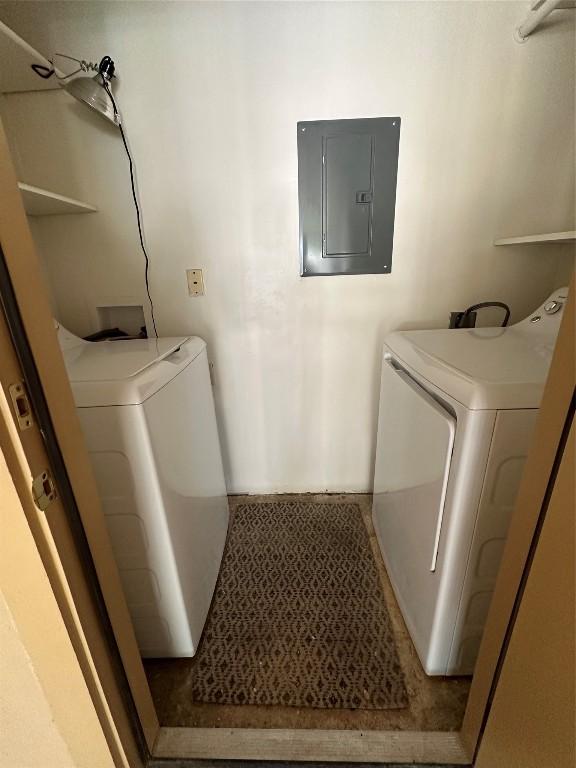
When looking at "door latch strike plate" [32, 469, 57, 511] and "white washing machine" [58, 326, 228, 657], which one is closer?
"door latch strike plate" [32, 469, 57, 511]

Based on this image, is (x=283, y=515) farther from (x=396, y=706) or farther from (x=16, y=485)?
(x=16, y=485)

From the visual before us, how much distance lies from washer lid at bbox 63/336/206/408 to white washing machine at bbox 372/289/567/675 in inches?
31.5

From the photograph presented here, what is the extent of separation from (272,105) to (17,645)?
1.85m

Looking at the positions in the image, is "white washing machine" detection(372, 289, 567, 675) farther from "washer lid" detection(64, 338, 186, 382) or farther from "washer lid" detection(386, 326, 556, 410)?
"washer lid" detection(64, 338, 186, 382)

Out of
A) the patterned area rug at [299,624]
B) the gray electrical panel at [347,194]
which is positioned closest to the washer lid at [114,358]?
the gray electrical panel at [347,194]

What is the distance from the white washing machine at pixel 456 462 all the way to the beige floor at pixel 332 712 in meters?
0.06

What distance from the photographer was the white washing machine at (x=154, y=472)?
0.83 m

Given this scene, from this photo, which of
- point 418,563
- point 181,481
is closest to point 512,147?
point 418,563

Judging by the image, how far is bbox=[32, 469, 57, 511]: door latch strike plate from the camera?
50 cm

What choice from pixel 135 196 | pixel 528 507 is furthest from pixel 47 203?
pixel 528 507

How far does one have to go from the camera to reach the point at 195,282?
155 centimetres

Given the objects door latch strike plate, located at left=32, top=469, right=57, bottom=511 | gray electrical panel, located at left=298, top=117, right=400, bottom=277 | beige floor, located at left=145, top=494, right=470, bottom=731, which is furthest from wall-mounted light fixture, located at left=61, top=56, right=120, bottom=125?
beige floor, located at left=145, top=494, right=470, bottom=731

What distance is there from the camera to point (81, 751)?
688 millimetres

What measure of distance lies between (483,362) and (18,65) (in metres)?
1.90
